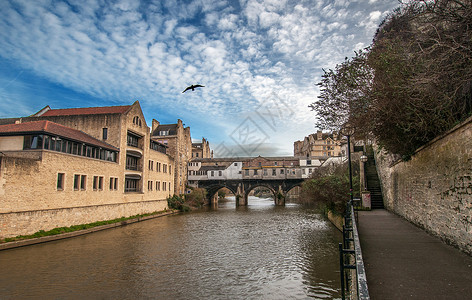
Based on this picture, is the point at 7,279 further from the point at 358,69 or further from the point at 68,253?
the point at 358,69

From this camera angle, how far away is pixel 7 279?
10398 mm

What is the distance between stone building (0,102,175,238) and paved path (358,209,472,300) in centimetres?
1716

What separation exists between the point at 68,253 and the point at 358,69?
15.2m

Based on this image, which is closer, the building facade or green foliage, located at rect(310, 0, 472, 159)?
green foliage, located at rect(310, 0, 472, 159)

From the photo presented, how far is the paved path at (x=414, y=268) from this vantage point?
5.10 metres

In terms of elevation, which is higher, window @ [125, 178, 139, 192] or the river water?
window @ [125, 178, 139, 192]

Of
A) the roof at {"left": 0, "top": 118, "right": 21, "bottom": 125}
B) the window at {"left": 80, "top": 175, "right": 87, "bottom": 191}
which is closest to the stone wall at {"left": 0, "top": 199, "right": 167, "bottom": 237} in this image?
the window at {"left": 80, "top": 175, "right": 87, "bottom": 191}

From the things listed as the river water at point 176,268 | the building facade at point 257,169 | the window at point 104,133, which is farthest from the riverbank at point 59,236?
the building facade at point 257,169

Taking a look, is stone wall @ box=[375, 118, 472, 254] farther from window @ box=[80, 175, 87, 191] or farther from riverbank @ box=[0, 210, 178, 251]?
window @ box=[80, 175, 87, 191]

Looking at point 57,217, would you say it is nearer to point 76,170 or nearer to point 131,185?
point 76,170

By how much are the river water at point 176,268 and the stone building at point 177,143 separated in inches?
1076

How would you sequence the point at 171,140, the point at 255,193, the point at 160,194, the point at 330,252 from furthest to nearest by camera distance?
the point at 255,193, the point at 171,140, the point at 160,194, the point at 330,252

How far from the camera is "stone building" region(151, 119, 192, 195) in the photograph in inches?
1805

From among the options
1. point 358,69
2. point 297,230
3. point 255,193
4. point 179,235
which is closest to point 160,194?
point 179,235
